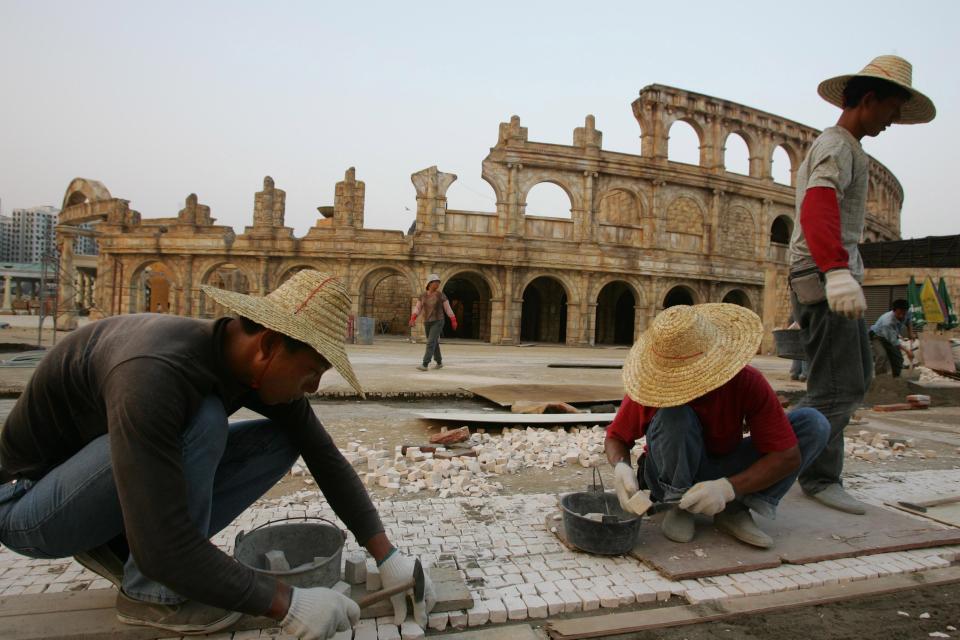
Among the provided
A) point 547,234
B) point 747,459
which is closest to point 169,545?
point 747,459

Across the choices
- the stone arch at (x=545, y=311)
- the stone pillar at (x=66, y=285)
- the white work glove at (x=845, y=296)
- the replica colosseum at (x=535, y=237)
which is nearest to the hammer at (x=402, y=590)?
the white work glove at (x=845, y=296)

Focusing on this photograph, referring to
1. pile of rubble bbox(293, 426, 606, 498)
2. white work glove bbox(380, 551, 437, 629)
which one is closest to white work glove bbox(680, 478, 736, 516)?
pile of rubble bbox(293, 426, 606, 498)

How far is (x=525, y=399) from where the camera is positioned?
6469 mm

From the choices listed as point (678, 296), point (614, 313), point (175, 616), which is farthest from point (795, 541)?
point (678, 296)

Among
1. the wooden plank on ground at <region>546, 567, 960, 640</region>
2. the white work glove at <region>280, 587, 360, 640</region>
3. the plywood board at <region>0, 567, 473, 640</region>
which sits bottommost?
the wooden plank on ground at <region>546, 567, 960, 640</region>

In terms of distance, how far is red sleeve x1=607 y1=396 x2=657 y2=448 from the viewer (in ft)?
8.93

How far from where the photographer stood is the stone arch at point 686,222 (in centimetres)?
2383

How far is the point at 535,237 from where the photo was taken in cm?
2206

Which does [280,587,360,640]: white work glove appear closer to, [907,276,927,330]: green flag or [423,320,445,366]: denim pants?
[423,320,445,366]: denim pants

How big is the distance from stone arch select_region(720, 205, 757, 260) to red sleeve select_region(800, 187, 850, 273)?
911 inches

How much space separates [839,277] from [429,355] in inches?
306

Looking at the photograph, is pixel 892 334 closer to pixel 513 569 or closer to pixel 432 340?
pixel 432 340

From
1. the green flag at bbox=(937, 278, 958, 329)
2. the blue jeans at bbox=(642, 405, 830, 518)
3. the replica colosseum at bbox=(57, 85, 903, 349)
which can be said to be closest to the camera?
the blue jeans at bbox=(642, 405, 830, 518)

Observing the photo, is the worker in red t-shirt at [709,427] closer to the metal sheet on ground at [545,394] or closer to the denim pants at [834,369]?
the denim pants at [834,369]
